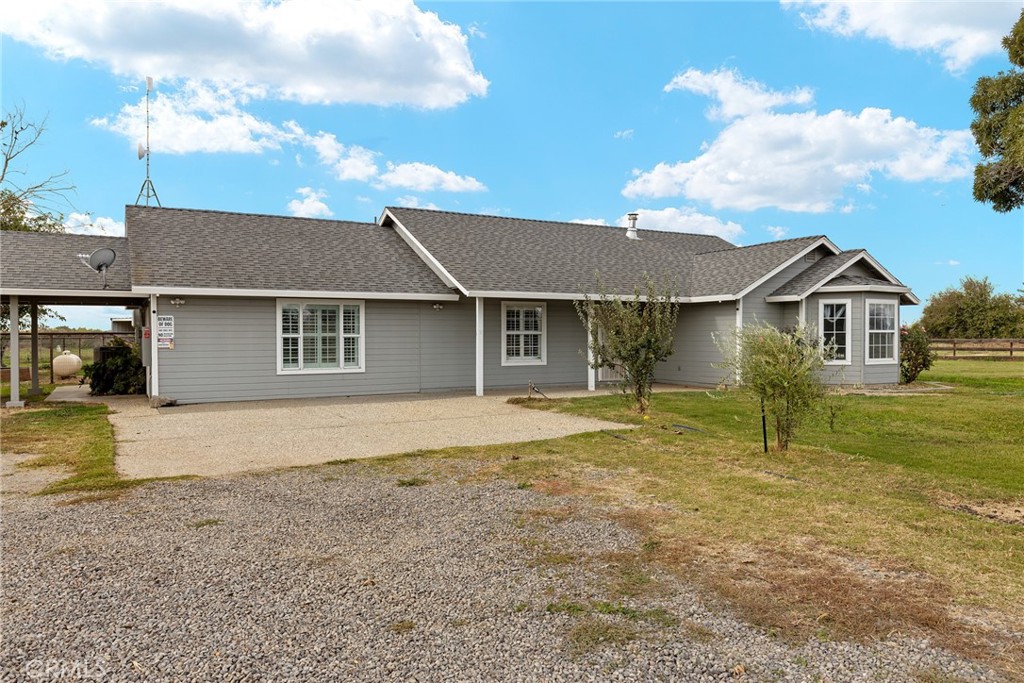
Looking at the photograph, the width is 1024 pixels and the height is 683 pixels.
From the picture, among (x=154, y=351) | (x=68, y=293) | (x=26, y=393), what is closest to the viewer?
(x=154, y=351)

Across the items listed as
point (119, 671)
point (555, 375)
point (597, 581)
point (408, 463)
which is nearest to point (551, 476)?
point (408, 463)

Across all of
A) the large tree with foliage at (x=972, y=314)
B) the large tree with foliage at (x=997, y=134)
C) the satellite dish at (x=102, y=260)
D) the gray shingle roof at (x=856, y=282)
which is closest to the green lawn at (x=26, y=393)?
the satellite dish at (x=102, y=260)

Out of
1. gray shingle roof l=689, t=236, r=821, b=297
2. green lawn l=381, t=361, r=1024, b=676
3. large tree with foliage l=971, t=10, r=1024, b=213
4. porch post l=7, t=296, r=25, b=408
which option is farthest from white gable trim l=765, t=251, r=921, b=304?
porch post l=7, t=296, r=25, b=408

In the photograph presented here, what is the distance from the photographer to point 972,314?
4744cm

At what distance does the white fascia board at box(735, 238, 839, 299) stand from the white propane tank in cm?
1995

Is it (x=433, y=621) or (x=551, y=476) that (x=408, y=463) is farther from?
(x=433, y=621)

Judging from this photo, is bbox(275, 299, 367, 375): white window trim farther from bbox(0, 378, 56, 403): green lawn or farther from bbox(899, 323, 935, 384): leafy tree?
bbox(899, 323, 935, 384): leafy tree

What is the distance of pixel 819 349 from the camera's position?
8.44m

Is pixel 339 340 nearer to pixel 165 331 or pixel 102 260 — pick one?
pixel 165 331

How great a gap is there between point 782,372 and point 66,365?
21407 mm

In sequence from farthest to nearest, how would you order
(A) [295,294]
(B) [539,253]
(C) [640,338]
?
(B) [539,253], (A) [295,294], (C) [640,338]

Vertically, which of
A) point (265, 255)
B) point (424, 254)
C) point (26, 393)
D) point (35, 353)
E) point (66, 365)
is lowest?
point (26, 393)

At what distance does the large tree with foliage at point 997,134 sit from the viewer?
55.9 feet

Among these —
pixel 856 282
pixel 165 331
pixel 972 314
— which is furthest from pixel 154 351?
pixel 972 314
